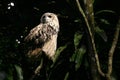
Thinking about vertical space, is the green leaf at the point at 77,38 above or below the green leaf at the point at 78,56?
above

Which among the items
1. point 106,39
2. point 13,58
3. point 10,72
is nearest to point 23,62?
point 13,58

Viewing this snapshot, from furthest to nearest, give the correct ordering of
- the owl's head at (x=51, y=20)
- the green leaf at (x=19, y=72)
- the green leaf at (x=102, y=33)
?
the owl's head at (x=51, y=20)
the green leaf at (x=102, y=33)
the green leaf at (x=19, y=72)

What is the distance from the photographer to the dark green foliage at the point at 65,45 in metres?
4.68

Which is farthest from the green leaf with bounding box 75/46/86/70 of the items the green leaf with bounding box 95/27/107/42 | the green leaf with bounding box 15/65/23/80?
the green leaf with bounding box 15/65/23/80

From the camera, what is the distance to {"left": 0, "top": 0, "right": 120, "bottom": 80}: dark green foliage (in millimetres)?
4676

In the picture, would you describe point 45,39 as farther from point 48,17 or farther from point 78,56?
point 78,56

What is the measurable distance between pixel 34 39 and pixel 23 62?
0.82ft

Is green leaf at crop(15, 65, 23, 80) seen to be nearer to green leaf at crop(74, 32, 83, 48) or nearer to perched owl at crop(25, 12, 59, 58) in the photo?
perched owl at crop(25, 12, 59, 58)

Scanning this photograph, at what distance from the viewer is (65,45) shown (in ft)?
16.1

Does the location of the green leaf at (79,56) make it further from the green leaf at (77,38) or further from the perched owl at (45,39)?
the perched owl at (45,39)

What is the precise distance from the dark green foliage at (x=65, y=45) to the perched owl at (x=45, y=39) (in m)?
0.10

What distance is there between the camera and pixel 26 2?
5.65 metres

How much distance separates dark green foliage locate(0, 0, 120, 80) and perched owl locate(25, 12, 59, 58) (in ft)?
0.34

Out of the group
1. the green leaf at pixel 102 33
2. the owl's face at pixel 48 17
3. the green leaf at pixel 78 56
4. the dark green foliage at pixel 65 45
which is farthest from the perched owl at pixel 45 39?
the green leaf at pixel 102 33
